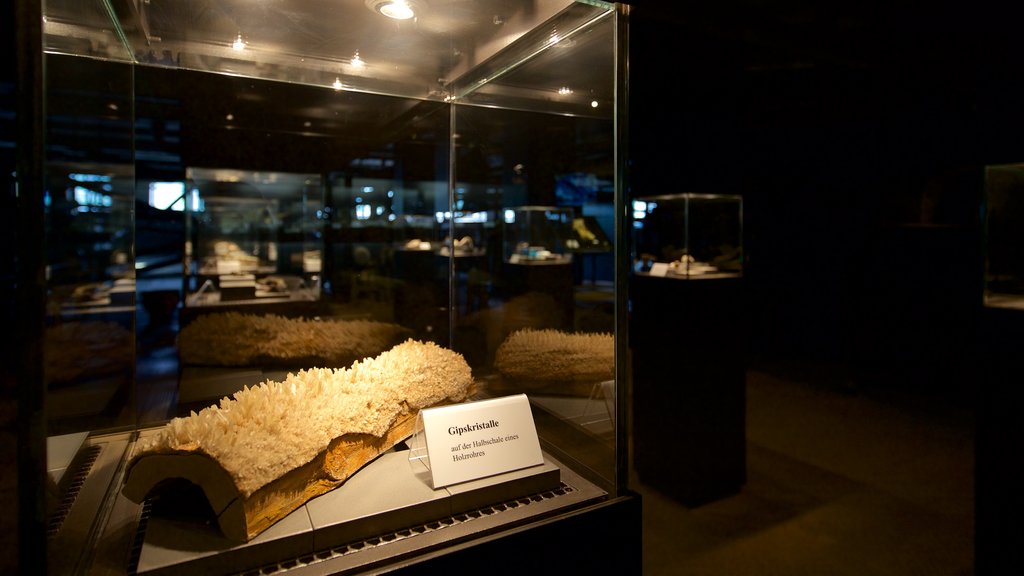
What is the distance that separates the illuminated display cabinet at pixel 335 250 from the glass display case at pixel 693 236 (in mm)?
996

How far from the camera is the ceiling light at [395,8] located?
1106 mm

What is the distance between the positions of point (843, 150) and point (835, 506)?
3.58 metres

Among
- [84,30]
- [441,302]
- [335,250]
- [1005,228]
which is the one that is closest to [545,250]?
[441,302]

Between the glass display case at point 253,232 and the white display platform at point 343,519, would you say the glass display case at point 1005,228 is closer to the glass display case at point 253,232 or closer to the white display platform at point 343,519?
the white display platform at point 343,519

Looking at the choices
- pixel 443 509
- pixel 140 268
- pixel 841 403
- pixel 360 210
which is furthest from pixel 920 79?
pixel 140 268

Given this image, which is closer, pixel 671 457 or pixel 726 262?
pixel 671 457

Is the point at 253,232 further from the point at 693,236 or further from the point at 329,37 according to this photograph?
the point at 693,236

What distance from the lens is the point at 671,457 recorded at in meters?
2.59

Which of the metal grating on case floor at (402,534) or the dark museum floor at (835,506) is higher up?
the metal grating on case floor at (402,534)

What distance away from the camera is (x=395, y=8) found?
3.72 feet

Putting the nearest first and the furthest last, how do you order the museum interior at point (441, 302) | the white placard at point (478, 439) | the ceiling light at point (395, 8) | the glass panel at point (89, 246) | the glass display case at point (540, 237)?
the glass panel at point (89, 246)
the museum interior at point (441, 302)
the white placard at point (478, 439)
the ceiling light at point (395, 8)
the glass display case at point (540, 237)

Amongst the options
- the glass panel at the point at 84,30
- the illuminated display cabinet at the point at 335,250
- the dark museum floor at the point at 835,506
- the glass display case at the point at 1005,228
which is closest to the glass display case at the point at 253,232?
the illuminated display cabinet at the point at 335,250

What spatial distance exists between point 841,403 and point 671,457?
2.10 meters

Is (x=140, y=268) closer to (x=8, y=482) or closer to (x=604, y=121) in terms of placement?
(x=8, y=482)
